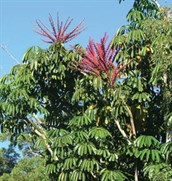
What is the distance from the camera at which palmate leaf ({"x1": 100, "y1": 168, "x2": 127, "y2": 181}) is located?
6101 millimetres

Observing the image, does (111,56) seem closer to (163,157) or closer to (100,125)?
(100,125)

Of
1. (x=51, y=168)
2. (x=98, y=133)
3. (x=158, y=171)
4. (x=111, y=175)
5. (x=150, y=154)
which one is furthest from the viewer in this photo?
(x=51, y=168)

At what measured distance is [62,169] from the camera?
21.7 feet

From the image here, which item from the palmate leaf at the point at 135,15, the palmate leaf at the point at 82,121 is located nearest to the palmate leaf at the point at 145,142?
the palmate leaf at the point at 82,121

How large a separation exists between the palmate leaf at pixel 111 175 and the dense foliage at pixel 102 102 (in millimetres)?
14

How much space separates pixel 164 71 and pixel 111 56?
90 cm

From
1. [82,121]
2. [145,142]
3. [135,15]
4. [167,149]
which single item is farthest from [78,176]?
[135,15]

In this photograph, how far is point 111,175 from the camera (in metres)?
6.13

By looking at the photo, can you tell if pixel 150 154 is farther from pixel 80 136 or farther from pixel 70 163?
pixel 70 163

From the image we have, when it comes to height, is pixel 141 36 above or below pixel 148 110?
above

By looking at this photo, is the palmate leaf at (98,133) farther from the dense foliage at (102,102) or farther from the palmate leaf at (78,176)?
the palmate leaf at (78,176)

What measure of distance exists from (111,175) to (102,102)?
3.89 ft

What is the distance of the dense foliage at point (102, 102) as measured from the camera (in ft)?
20.2

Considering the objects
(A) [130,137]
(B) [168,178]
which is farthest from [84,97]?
(B) [168,178]
